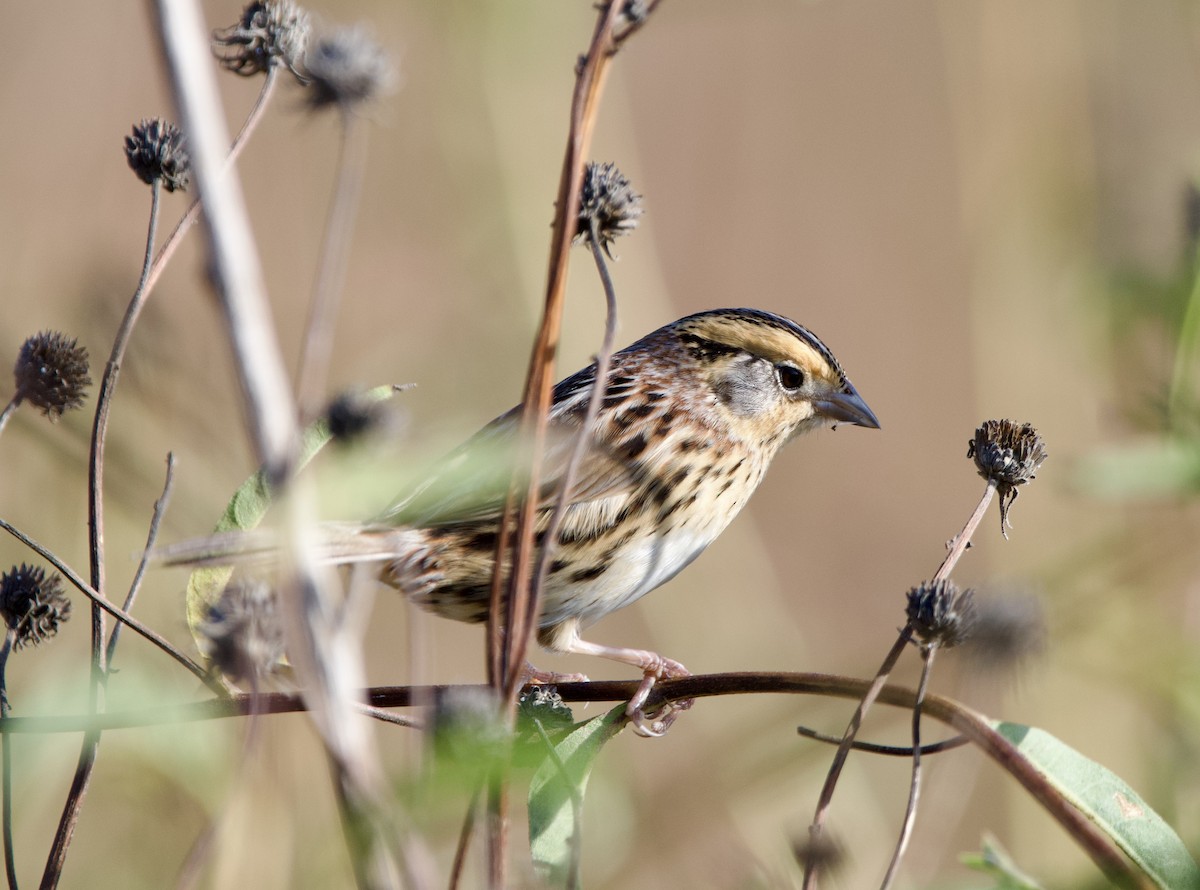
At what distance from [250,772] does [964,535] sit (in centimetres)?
116

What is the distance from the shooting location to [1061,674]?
4480 mm

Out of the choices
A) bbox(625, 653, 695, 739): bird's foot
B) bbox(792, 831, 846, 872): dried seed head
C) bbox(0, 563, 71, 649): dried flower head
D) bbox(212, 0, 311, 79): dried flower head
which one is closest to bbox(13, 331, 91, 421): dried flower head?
bbox(0, 563, 71, 649): dried flower head

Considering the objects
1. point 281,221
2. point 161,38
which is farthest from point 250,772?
point 281,221

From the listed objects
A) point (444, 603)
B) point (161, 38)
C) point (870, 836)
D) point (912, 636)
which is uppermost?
point (161, 38)

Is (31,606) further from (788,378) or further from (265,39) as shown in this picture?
(788,378)

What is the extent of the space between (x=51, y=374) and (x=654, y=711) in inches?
51.2

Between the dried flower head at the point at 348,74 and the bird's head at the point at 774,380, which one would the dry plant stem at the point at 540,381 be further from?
the bird's head at the point at 774,380

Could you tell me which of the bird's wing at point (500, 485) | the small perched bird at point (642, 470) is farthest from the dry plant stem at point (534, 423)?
the small perched bird at point (642, 470)

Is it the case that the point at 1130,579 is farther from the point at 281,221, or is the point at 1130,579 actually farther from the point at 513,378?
the point at 281,221

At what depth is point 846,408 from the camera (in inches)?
155

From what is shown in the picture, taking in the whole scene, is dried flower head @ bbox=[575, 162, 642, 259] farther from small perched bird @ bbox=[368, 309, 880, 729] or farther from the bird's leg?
A: the bird's leg

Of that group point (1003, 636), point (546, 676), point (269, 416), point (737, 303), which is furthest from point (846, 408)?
point (737, 303)

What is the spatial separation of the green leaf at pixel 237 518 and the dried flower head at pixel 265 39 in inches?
23.2

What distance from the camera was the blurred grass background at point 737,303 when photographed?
9.16 ft
